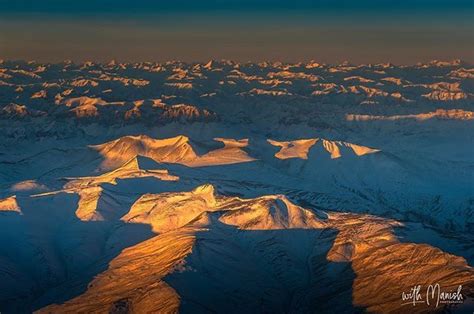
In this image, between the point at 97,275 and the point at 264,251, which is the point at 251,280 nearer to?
the point at 264,251

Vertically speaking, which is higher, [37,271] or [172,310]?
[172,310]

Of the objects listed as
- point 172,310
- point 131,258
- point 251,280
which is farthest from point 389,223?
point 172,310

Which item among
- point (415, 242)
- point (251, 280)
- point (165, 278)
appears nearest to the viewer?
point (165, 278)

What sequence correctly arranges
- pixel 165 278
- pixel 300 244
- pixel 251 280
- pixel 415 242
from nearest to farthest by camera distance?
pixel 165 278 < pixel 251 280 < pixel 415 242 < pixel 300 244

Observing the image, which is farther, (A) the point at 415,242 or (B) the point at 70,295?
(A) the point at 415,242

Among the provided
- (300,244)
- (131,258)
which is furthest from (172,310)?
(300,244)

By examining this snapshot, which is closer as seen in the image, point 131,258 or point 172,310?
point 172,310

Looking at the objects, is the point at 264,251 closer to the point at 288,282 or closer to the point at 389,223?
the point at 288,282

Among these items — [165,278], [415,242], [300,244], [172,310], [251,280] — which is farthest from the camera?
[300,244]

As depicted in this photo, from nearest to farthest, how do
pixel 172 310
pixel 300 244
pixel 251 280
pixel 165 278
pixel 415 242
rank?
1. pixel 172 310
2. pixel 165 278
3. pixel 251 280
4. pixel 415 242
5. pixel 300 244
